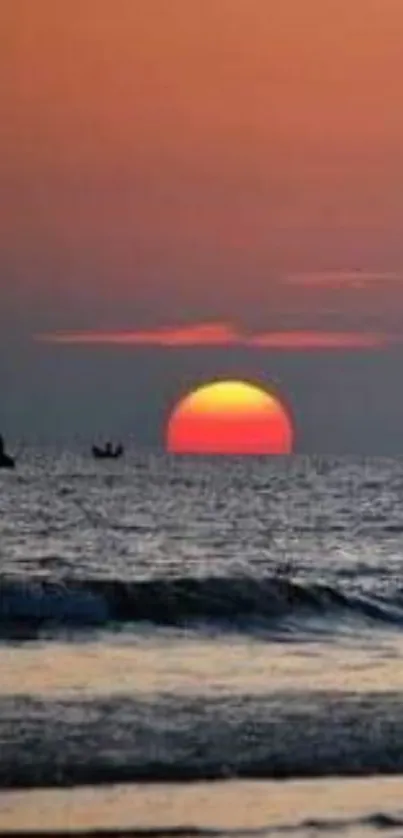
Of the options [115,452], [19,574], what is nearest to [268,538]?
[19,574]

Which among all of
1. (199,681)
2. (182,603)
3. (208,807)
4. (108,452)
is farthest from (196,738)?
(108,452)

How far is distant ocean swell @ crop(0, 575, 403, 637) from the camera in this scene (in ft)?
97.5

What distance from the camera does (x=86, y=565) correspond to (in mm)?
40719

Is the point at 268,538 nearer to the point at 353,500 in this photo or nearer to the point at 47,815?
the point at 353,500

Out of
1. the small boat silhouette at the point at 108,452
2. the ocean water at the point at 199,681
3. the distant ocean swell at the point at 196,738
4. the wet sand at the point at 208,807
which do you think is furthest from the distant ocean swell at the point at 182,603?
the small boat silhouette at the point at 108,452

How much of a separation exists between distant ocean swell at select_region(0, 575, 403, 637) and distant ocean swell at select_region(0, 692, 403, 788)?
1028cm

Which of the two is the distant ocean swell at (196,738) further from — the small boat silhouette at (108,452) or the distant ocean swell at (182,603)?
the small boat silhouette at (108,452)

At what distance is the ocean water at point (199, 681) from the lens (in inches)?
502

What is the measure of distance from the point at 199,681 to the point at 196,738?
3.74 m

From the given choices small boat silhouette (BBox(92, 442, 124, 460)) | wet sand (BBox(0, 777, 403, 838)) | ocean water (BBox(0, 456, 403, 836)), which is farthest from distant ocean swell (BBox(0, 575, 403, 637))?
small boat silhouette (BBox(92, 442, 124, 460))

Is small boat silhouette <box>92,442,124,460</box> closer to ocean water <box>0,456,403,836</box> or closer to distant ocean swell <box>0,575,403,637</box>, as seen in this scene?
ocean water <box>0,456,403,836</box>

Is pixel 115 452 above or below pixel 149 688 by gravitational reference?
above

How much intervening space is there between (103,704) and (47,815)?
15.8 ft

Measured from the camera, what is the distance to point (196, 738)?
15.3 metres
